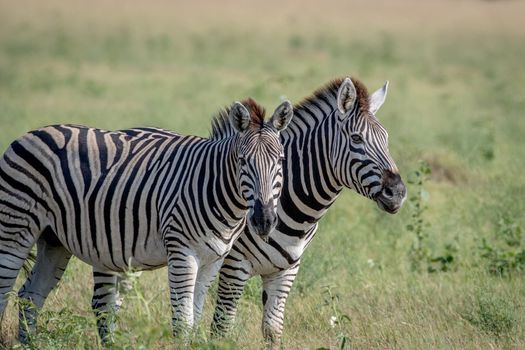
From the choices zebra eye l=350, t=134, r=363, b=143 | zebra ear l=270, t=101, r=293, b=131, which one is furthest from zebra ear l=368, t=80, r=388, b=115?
zebra ear l=270, t=101, r=293, b=131

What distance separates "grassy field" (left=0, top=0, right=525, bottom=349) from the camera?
7164 millimetres

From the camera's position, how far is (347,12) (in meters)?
52.5

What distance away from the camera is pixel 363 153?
6.57 meters

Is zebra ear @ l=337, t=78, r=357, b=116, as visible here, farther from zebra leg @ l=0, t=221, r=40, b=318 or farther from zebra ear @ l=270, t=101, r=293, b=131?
zebra leg @ l=0, t=221, r=40, b=318

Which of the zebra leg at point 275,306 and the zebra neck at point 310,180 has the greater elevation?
the zebra neck at point 310,180

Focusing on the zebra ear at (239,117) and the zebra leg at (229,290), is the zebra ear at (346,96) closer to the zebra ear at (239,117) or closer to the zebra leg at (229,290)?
the zebra ear at (239,117)

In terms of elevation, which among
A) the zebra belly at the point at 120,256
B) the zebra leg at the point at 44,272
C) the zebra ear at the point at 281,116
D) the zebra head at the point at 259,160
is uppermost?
the zebra ear at the point at 281,116

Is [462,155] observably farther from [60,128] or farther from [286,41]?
[286,41]

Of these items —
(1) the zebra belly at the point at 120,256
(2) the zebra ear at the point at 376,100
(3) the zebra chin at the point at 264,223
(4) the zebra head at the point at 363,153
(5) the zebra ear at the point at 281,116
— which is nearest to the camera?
(3) the zebra chin at the point at 264,223

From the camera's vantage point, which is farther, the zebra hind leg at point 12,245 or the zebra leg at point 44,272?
the zebra leg at point 44,272

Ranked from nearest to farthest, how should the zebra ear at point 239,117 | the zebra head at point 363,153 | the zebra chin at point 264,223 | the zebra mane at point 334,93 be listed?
the zebra chin at point 264,223 < the zebra ear at point 239,117 < the zebra head at point 363,153 < the zebra mane at point 334,93

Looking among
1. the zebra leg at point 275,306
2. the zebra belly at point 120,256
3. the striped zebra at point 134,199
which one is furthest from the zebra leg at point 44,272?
the zebra leg at point 275,306

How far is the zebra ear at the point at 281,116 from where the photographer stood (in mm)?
6136

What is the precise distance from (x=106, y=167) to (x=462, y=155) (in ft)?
32.1
